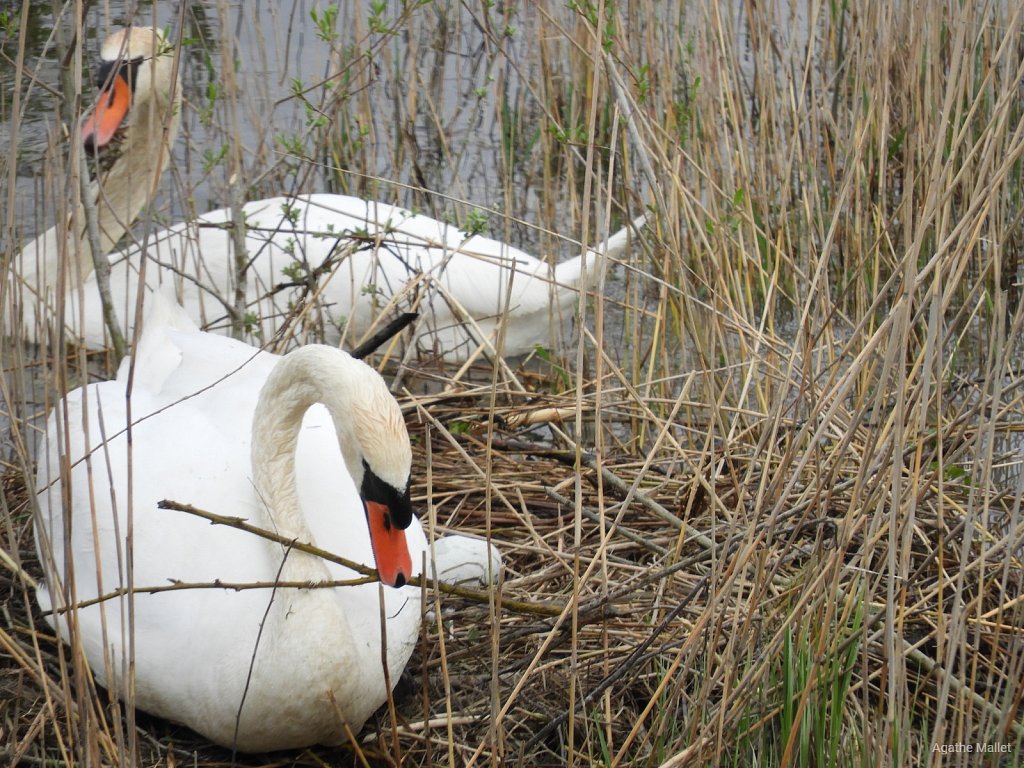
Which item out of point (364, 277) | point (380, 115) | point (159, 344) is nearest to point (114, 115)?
point (364, 277)

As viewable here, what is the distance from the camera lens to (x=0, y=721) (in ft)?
8.63

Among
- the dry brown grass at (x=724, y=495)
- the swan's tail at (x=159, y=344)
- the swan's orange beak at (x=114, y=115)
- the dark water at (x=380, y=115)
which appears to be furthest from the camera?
the dark water at (x=380, y=115)

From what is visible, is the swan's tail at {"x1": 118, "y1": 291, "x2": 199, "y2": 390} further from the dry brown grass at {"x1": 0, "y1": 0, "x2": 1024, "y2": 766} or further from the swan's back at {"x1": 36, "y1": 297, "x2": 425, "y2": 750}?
the dry brown grass at {"x1": 0, "y1": 0, "x2": 1024, "y2": 766}

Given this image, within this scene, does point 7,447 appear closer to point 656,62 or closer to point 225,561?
point 225,561

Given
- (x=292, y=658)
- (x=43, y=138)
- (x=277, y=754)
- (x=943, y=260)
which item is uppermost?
(x=943, y=260)

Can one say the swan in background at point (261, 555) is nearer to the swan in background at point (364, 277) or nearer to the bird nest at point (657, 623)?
the bird nest at point (657, 623)

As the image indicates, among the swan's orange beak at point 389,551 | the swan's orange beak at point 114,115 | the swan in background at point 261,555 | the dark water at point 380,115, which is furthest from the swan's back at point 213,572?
the swan's orange beak at point 114,115

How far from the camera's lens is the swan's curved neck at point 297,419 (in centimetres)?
233

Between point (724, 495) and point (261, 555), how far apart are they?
1.30 m

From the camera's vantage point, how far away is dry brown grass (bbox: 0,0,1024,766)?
2.07 meters

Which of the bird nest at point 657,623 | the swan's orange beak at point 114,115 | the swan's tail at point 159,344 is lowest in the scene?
the bird nest at point 657,623

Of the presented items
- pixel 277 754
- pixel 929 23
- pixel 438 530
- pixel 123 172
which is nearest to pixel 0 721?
pixel 277 754

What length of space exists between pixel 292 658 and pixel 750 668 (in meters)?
0.88

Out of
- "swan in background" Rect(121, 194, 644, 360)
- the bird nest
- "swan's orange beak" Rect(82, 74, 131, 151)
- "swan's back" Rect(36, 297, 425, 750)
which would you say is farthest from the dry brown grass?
"swan's orange beak" Rect(82, 74, 131, 151)
